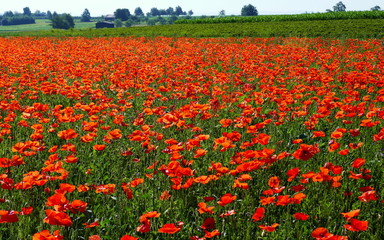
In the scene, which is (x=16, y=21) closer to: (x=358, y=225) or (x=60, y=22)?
(x=60, y=22)

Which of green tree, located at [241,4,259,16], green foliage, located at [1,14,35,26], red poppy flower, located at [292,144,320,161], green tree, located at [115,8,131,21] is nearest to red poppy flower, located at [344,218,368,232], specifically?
red poppy flower, located at [292,144,320,161]

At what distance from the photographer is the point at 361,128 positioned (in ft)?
16.5

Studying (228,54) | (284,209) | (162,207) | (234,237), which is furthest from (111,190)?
(228,54)

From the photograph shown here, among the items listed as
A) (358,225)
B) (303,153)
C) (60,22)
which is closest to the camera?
(358,225)

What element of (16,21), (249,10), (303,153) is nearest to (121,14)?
(16,21)

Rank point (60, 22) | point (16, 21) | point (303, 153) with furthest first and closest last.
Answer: point (16, 21), point (60, 22), point (303, 153)

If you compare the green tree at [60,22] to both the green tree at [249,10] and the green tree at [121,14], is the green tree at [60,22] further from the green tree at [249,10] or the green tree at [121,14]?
the green tree at [249,10]

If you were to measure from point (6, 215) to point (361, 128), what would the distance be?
15.2ft

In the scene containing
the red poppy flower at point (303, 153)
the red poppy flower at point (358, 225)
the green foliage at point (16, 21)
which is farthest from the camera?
the green foliage at point (16, 21)

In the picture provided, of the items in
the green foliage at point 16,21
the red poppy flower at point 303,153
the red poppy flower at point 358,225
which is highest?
the green foliage at point 16,21

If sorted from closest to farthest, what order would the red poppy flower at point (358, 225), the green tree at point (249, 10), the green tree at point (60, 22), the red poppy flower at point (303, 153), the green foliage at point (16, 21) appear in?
the red poppy flower at point (358, 225)
the red poppy flower at point (303, 153)
the green tree at point (60, 22)
the green tree at point (249, 10)
the green foliage at point (16, 21)

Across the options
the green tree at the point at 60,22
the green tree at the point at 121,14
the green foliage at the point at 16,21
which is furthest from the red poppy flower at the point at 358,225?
the green foliage at the point at 16,21

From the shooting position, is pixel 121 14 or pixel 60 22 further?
pixel 121 14

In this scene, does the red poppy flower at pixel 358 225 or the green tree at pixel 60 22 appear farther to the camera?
the green tree at pixel 60 22
